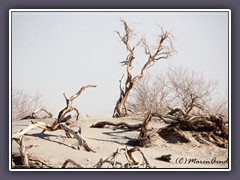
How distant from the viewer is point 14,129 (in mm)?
5031

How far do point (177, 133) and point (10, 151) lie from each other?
6.42 feet

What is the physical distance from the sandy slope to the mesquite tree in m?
0.59

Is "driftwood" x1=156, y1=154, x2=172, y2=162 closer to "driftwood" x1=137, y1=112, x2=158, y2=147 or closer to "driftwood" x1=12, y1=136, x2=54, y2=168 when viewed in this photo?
"driftwood" x1=137, y1=112, x2=158, y2=147

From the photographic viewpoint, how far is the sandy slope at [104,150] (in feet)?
16.1

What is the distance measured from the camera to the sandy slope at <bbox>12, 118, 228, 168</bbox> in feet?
16.1

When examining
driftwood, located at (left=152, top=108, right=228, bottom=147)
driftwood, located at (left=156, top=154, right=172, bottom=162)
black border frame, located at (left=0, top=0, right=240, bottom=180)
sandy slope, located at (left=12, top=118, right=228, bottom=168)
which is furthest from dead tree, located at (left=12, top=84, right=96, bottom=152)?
driftwood, located at (left=152, top=108, right=228, bottom=147)

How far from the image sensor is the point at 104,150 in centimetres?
506

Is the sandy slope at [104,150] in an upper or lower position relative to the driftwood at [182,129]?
lower

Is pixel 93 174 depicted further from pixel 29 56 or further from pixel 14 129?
pixel 29 56

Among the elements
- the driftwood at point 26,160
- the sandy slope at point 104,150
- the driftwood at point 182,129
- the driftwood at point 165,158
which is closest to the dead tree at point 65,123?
the sandy slope at point 104,150

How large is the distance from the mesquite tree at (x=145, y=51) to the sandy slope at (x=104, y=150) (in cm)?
59
